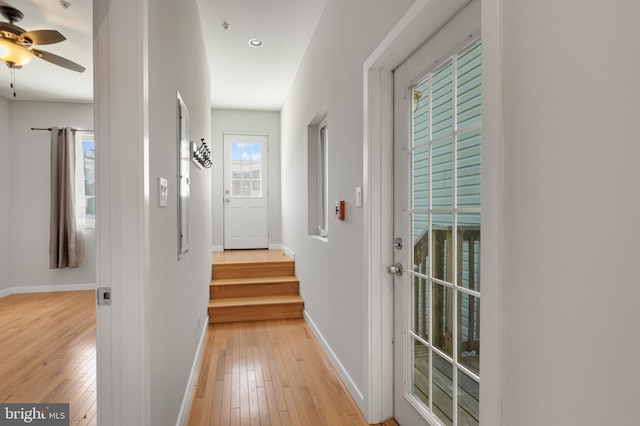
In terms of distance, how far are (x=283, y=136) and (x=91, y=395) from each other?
→ 429cm

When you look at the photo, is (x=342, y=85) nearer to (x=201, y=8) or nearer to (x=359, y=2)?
(x=359, y=2)

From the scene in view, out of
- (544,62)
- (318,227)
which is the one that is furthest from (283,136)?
(544,62)

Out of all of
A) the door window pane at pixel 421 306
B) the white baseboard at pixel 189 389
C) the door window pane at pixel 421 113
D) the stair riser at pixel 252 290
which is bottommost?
the white baseboard at pixel 189 389

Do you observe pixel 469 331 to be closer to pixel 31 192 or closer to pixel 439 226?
pixel 439 226

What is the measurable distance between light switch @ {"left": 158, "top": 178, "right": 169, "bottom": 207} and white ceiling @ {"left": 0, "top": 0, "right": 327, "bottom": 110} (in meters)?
1.92

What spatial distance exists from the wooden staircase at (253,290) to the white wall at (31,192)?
270 cm

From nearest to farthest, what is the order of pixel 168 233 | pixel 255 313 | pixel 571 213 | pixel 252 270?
pixel 571 213, pixel 168 233, pixel 255 313, pixel 252 270

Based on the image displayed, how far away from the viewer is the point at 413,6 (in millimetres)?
1384

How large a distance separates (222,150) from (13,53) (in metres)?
3.24

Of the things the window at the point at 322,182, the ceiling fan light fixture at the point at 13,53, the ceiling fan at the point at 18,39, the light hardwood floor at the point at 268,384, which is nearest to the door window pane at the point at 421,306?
the light hardwood floor at the point at 268,384

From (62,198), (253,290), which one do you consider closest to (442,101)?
(253,290)

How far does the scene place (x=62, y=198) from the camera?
16.1ft

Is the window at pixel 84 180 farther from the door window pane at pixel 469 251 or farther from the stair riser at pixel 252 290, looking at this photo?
the door window pane at pixel 469 251
